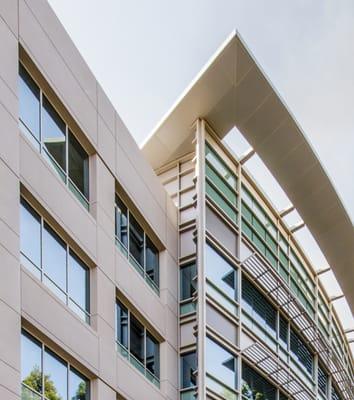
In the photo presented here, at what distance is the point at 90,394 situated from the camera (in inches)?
747

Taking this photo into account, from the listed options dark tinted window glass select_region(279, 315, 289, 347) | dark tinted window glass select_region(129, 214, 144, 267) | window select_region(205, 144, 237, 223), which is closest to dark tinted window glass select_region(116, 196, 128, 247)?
dark tinted window glass select_region(129, 214, 144, 267)

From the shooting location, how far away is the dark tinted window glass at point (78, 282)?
61.6 ft

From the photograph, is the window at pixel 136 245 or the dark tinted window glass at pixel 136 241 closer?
the window at pixel 136 245

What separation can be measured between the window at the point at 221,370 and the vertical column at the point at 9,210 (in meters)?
9.21

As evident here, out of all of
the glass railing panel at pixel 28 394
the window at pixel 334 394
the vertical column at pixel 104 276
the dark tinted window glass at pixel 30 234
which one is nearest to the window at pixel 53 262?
the dark tinted window glass at pixel 30 234

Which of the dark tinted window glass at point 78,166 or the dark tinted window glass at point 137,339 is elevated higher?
the dark tinted window glass at point 78,166

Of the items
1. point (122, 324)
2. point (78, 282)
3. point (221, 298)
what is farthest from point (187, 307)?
point (78, 282)

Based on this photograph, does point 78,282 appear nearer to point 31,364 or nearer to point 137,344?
point 31,364

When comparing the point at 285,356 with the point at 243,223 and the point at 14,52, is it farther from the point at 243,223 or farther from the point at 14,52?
the point at 14,52

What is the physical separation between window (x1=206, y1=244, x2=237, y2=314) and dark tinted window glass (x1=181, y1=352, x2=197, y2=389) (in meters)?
1.85

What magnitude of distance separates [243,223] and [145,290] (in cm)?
596

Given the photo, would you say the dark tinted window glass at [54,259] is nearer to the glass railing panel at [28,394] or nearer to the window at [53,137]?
the window at [53,137]

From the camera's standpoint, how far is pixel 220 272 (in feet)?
83.2

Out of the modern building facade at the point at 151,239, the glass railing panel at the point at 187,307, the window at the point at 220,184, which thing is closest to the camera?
the modern building facade at the point at 151,239
